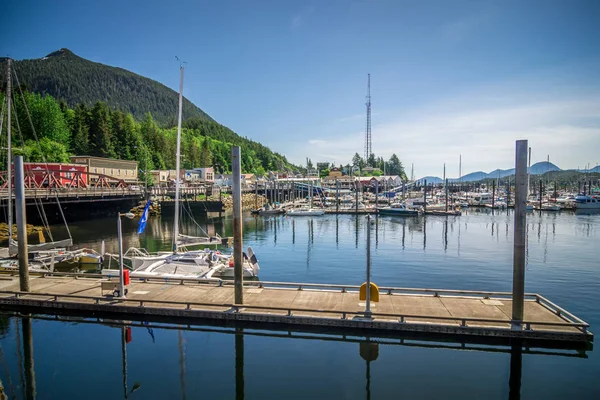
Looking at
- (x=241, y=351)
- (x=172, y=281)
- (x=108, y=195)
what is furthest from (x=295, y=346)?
(x=108, y=195)

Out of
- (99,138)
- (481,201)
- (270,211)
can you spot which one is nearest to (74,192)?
(270,211)

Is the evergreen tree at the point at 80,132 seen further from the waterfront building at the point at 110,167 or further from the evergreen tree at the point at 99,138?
the waterfront building at the point at 110,167

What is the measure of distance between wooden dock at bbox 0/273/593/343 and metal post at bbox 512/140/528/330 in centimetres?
92

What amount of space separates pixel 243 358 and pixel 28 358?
9320 millimetres

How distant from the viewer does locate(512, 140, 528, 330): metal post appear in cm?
1495

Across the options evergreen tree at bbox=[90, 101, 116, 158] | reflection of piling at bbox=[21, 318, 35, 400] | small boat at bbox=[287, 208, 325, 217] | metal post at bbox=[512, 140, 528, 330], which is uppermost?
evergreen tree at bbox=[90, 101, 116, 158]

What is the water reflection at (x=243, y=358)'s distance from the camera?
45.6 ft

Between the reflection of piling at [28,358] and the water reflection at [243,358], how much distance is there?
3 centimetres

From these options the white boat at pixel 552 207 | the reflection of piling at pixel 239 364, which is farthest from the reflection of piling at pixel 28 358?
the white boat at pixel 552 207

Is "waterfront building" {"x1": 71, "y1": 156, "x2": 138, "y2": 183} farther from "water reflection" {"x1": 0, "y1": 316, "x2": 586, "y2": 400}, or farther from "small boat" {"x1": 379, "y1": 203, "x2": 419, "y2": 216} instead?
"water reflection" {"x1": 0, "y1": 316, "x2": 586, "y2": 400}

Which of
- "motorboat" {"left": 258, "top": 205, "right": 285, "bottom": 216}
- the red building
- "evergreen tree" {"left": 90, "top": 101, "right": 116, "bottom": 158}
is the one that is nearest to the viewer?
the red building

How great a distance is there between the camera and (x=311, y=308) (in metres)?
18.1

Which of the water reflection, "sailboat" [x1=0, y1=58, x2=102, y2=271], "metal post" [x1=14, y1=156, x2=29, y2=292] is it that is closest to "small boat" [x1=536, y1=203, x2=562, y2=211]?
the water reflection

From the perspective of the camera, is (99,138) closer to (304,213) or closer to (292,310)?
(304,213)
